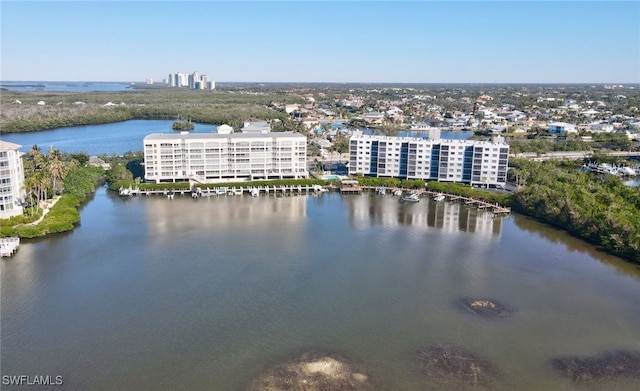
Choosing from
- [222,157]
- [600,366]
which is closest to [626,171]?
[222,157]

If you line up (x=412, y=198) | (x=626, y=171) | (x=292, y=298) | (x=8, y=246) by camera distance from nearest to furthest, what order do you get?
(x=292, y=298) → (x=8, y=246) → (x=412, y=198) → (x=626, y=171)

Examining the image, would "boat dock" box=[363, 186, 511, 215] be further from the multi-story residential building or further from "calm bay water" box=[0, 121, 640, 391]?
the multi-story residential building

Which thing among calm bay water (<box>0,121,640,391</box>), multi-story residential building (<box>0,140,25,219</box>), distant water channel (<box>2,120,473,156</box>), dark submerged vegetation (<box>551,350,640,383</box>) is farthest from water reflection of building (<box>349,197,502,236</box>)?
distant water channel (<box>2,120,473,156</box>)

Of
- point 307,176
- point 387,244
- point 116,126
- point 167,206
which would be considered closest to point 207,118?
point 116,126

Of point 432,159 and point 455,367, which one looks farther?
point 432,159

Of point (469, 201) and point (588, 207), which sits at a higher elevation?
point (588, 207)

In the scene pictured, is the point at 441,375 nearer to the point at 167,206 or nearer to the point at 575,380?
A: the point at 575,380

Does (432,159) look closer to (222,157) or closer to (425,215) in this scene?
(425,215)
